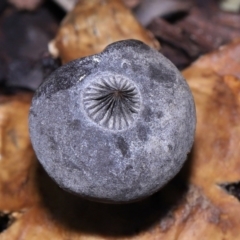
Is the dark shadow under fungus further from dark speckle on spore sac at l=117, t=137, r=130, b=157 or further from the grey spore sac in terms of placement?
dark speckle on spore sac at l=117, t=137, r=130, b=157

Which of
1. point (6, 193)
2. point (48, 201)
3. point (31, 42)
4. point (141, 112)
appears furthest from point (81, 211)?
point (31, 42)

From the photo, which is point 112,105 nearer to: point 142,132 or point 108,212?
point 142,132

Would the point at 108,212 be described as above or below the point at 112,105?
below

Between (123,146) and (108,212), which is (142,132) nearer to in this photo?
(123,146)

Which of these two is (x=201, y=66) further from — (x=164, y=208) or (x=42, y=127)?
(x=42, y=127)

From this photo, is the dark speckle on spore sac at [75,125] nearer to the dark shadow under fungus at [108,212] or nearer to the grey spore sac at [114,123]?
the grey spore sac at [114,123]

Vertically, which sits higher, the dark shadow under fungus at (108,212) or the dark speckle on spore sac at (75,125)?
the dark speckle on spore sac at (75,125)

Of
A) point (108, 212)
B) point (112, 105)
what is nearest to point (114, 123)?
point (112, 105)

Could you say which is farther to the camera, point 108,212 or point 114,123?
point 108,212

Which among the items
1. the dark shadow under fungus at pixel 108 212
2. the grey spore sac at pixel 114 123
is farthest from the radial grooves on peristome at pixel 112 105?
the dark shadow under fungus at pixel 108 212
